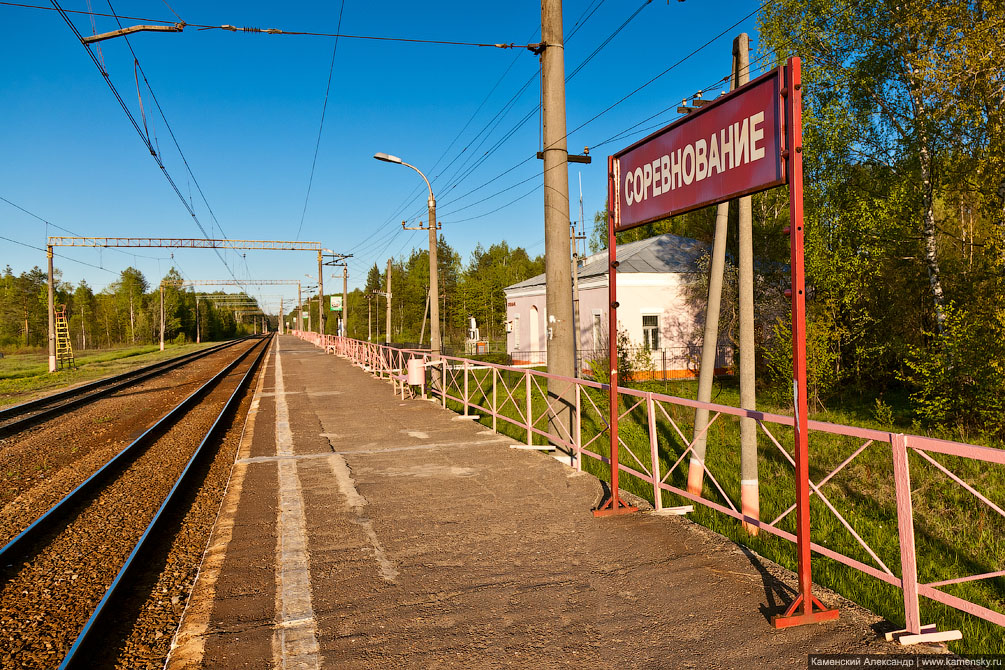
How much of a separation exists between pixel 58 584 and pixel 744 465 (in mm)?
6362

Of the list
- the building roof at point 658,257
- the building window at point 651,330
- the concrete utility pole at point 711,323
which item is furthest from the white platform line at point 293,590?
the building roof at point 658,257

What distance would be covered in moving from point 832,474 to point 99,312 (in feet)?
347

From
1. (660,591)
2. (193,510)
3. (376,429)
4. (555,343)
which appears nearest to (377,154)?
(376,429)

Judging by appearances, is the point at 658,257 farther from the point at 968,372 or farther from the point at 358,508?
the point at 358,508

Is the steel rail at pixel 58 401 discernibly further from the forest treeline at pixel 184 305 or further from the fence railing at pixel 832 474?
the forest treeline at pixel 184 305

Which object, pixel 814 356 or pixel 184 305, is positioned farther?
pixel 184 305

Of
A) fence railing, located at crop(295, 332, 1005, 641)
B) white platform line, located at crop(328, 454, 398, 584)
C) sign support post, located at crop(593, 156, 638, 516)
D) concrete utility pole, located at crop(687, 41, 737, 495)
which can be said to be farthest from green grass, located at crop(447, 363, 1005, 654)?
white platform line, located at crop(328, 454, 398, 584)

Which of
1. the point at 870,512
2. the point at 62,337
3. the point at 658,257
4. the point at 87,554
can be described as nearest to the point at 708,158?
the point at 870,512

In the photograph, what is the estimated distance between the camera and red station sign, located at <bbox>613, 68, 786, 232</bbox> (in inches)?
136

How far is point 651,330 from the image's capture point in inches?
966

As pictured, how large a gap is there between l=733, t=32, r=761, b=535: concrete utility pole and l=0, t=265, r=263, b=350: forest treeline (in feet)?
257

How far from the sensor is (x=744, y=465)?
6348mm

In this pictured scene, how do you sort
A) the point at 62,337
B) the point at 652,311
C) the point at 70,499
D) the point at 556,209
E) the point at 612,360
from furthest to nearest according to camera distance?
the point at 62,337 < the point at 652,311 < the point at 556,209 < the point at 70,499 < the point at 612,360

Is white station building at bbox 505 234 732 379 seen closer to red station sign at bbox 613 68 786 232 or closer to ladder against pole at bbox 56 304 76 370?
red station sign at bbox 613 68 786 232
